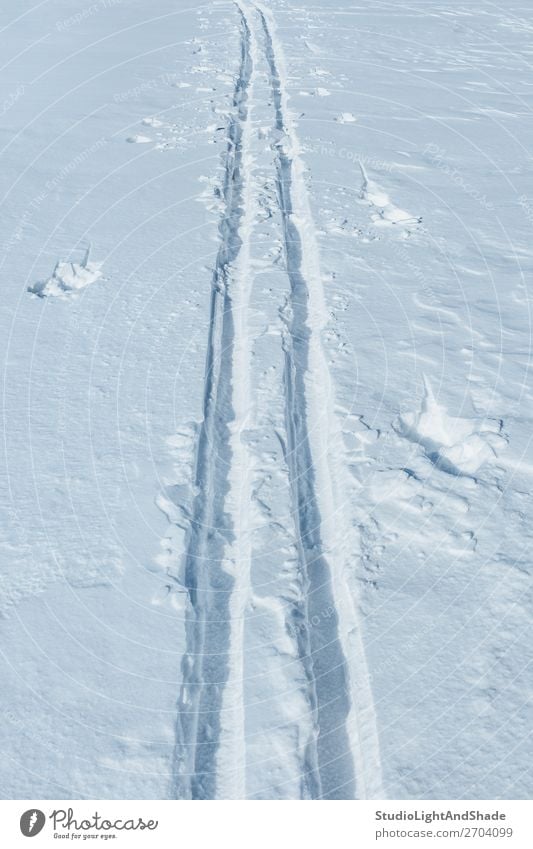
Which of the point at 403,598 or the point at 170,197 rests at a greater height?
the point at 170,197

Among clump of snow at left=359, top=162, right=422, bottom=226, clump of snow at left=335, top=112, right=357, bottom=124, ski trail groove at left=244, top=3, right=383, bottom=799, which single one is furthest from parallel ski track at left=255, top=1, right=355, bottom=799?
clump of snow at left=335, top=112, right=357, bottom=124

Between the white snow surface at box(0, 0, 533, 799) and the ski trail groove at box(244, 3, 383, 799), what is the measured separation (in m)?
0.01

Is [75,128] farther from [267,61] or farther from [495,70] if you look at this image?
[495,70]

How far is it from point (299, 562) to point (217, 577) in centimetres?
40

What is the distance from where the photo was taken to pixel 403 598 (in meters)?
3.74

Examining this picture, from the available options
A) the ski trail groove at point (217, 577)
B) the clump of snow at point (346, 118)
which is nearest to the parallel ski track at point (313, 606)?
the ski trail groove at point (217, 577)

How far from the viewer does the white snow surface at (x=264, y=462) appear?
3.24 m

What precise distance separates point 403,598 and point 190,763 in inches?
47.5

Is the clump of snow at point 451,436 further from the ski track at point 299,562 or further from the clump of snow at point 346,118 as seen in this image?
the clump of snow at point 346,118

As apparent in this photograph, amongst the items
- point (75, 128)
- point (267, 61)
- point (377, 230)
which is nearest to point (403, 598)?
point (377, 230)

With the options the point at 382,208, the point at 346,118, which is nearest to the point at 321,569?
the point at 382,208
